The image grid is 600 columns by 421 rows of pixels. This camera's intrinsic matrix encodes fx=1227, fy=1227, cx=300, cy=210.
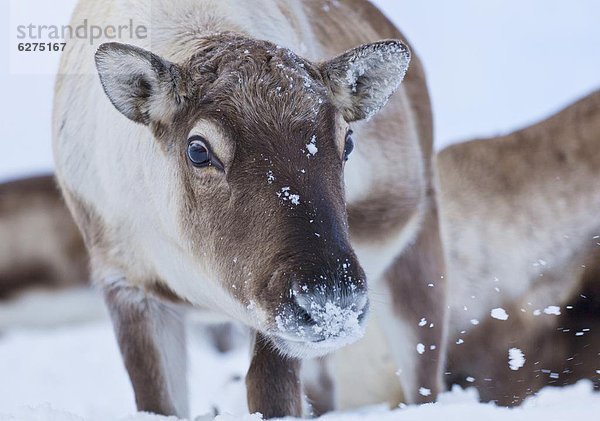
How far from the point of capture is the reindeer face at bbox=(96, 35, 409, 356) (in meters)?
3.85

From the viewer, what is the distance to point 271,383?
500 cm

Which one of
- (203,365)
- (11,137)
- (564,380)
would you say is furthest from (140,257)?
(11,137)

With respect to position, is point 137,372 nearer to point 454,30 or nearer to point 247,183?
point 247,183

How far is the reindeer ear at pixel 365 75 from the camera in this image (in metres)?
4.51

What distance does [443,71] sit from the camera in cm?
1254

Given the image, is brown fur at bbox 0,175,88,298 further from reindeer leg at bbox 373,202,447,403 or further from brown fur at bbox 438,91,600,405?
reindeer leg at bbox 373,202,447,403

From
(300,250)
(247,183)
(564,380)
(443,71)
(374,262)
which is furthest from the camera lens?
(443,71)

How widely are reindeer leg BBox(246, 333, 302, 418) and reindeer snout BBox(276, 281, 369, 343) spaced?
112 centimetres

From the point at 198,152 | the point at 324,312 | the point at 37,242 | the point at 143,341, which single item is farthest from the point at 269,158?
the point at 37,242

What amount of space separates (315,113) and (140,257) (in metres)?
1.21

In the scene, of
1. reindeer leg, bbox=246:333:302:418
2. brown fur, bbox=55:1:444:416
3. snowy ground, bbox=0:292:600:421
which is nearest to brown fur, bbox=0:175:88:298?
snowy ground, bbox=0:292:600:421

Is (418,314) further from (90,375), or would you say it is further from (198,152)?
(90,375)

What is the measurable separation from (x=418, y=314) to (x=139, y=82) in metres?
2.43

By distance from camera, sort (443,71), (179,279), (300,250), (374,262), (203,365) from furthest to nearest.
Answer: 1. (443,71)
2. (203,365)
3. (374,262)
4. (179,279)
5. (300,250)
